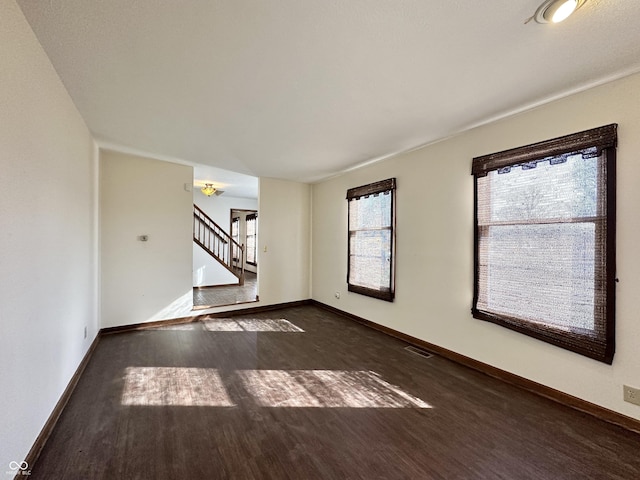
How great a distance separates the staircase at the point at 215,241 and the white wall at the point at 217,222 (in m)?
0.13

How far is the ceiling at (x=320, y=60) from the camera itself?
1453mm

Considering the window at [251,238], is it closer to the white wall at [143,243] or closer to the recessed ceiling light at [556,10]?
the white wall at [143,243]

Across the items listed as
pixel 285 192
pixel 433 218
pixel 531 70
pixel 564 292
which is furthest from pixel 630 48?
pixel 285 192

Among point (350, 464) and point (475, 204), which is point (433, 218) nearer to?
point (475, 204)

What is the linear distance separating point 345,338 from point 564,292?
250cm

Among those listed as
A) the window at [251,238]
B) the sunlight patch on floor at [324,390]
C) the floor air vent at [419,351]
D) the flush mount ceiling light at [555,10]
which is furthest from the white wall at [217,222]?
the flush mount ceiling light at [555,10]

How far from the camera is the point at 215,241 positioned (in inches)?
293

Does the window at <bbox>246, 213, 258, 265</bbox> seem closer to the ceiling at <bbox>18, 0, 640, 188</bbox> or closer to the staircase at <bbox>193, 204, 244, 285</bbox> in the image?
the staircase at <bbox>193, 204, 244, 285</bbox>

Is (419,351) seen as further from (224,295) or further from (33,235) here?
(224,295)

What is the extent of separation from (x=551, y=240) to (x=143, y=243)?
16.6 ft

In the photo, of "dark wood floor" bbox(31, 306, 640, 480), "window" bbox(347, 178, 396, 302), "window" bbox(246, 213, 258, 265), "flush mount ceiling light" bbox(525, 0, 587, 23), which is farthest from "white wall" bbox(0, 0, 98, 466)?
"window" bbox(246, 213, 258, 265)

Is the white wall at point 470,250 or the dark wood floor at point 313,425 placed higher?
the white wall at point 470,250

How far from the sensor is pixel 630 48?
173cm

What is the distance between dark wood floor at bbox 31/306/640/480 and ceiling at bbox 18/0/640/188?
8.49 feet
